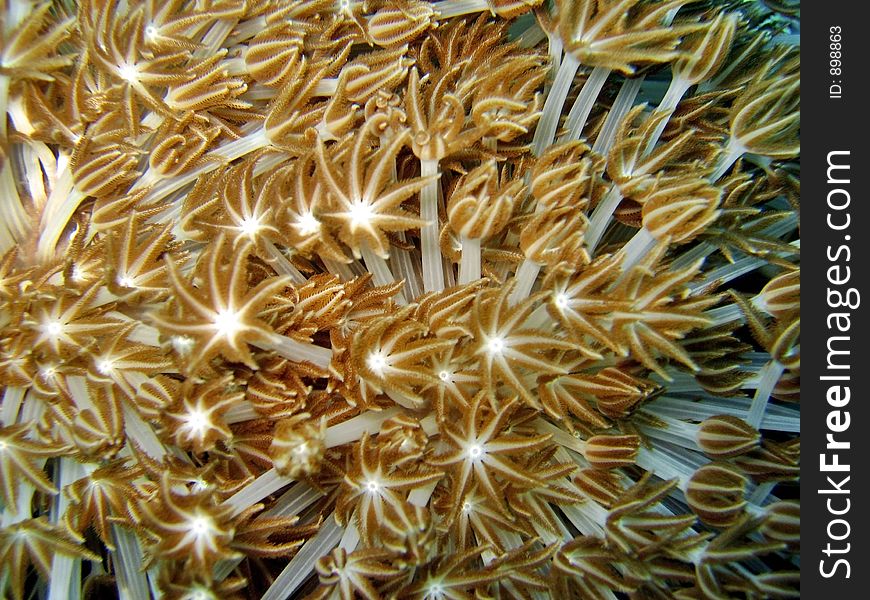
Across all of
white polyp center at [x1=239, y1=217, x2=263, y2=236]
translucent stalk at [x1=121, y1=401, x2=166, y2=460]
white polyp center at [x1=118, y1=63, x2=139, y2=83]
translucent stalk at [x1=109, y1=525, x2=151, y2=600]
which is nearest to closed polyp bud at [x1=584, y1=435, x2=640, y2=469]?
white polyp center at [x1=239, y1=217, x2=263, y2=236]

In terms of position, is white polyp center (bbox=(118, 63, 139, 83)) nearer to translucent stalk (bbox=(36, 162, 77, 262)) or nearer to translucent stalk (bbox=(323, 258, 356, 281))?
translucent stalk (bbox=(36, 162, 77, 262))

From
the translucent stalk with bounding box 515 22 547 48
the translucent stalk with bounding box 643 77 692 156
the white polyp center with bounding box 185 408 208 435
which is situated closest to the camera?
the white polyp center with bounding box 185 408 208 435

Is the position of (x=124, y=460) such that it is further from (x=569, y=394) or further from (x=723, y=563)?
(x=723, y=563)

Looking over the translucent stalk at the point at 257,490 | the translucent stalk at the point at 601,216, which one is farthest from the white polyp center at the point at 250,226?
the translucent stalk at the point at 601,216

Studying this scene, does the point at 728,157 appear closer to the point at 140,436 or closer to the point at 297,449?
the point at 297,449

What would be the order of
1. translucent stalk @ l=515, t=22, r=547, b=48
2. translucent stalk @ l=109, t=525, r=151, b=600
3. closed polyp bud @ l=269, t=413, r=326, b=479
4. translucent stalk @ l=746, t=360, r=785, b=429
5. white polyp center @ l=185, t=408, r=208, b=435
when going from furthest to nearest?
translucent stalk @ l=515, t=22, r=547, b=48 → translucent stalk @ l=746, t=360, r=785, b=429 → translucent stalk @ l=109, t=525, r=151, b=600 → white polyp center @ l=185, t=408, r=208, b=435 → closed polyp bud @ l=269, t=413, r=326, b=479
